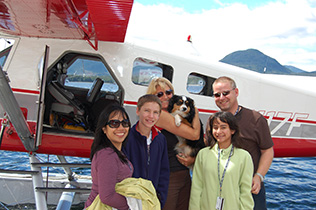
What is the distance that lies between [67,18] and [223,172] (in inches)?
94.7

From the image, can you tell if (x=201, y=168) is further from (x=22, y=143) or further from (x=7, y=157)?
(x=7, y=157)

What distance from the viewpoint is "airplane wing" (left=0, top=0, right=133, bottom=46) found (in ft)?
9.38

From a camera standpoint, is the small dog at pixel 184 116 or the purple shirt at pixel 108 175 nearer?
the purple shirt at pixel 108 175

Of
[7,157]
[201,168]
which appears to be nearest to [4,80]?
[201,168]

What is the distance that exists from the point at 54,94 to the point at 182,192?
2.48 meters

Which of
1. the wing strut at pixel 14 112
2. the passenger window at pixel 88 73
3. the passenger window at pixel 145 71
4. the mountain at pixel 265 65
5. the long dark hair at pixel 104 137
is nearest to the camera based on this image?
the long dark hair at pixel 104 137

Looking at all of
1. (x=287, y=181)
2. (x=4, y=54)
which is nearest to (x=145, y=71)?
(x=4, y=54)

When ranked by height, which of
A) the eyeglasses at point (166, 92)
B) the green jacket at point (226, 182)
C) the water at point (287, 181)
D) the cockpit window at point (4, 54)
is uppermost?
the cockpit window at point (4, 54)

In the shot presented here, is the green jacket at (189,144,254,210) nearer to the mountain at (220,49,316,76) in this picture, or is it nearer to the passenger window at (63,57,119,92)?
the passenger window at (63,57,119,92)

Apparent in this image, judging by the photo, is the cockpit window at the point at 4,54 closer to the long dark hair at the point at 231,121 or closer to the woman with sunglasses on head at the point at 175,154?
the woman with sunglasses on head at the point at 175,154

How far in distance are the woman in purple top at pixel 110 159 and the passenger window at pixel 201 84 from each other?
249 centimetres

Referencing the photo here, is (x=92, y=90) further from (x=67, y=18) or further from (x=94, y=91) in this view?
(x=67, y=18)

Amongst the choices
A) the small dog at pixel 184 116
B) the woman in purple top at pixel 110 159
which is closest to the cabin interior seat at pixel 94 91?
the small dog at pixel 184 116

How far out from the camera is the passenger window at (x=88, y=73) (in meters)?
4.79
